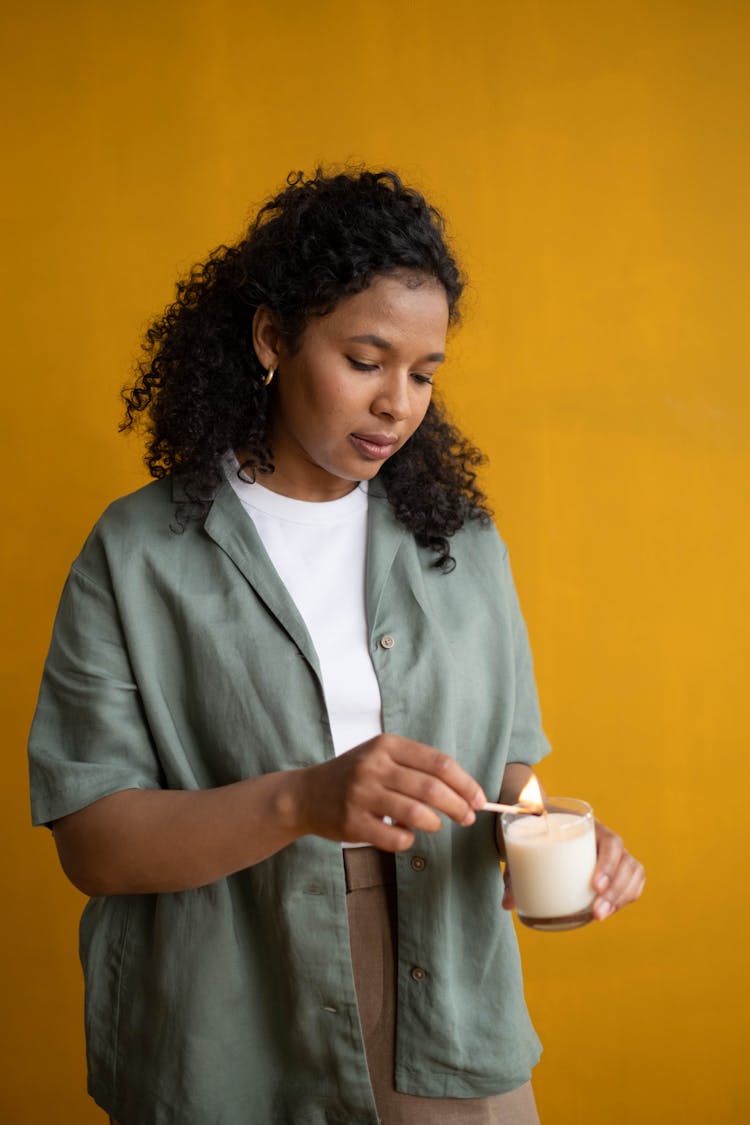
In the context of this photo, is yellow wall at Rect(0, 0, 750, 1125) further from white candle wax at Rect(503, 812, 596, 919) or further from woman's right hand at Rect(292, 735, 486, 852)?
woman's right hand at Rect(292, 735, 486, 852)

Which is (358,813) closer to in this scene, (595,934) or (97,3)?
(595,934)

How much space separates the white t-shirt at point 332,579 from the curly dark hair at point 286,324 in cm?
6

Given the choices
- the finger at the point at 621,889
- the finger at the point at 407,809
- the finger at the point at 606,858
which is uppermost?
the finger at the point at 407,809

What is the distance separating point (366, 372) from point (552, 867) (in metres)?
0.63

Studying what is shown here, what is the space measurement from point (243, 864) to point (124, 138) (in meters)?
1.59

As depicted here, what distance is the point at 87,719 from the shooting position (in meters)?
1.44

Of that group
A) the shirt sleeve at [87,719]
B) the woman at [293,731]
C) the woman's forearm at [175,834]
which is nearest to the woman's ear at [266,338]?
the woman at [293,731]

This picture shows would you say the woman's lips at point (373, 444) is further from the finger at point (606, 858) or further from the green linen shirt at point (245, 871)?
the finger at point (606, 858)

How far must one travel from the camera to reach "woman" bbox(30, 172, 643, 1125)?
1415mm

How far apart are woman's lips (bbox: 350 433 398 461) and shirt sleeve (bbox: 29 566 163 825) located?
0.37m

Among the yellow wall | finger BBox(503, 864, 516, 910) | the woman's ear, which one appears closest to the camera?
finger BBox(503, 864, 516, 910)

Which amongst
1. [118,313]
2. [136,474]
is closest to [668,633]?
[136,474]

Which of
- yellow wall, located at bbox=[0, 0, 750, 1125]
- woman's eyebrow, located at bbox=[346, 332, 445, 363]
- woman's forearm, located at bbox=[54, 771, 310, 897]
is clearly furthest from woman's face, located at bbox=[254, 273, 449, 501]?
yellow wall, located at bbox=[0, 0, 750, 1125]

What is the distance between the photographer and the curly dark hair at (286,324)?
1.48 metres
